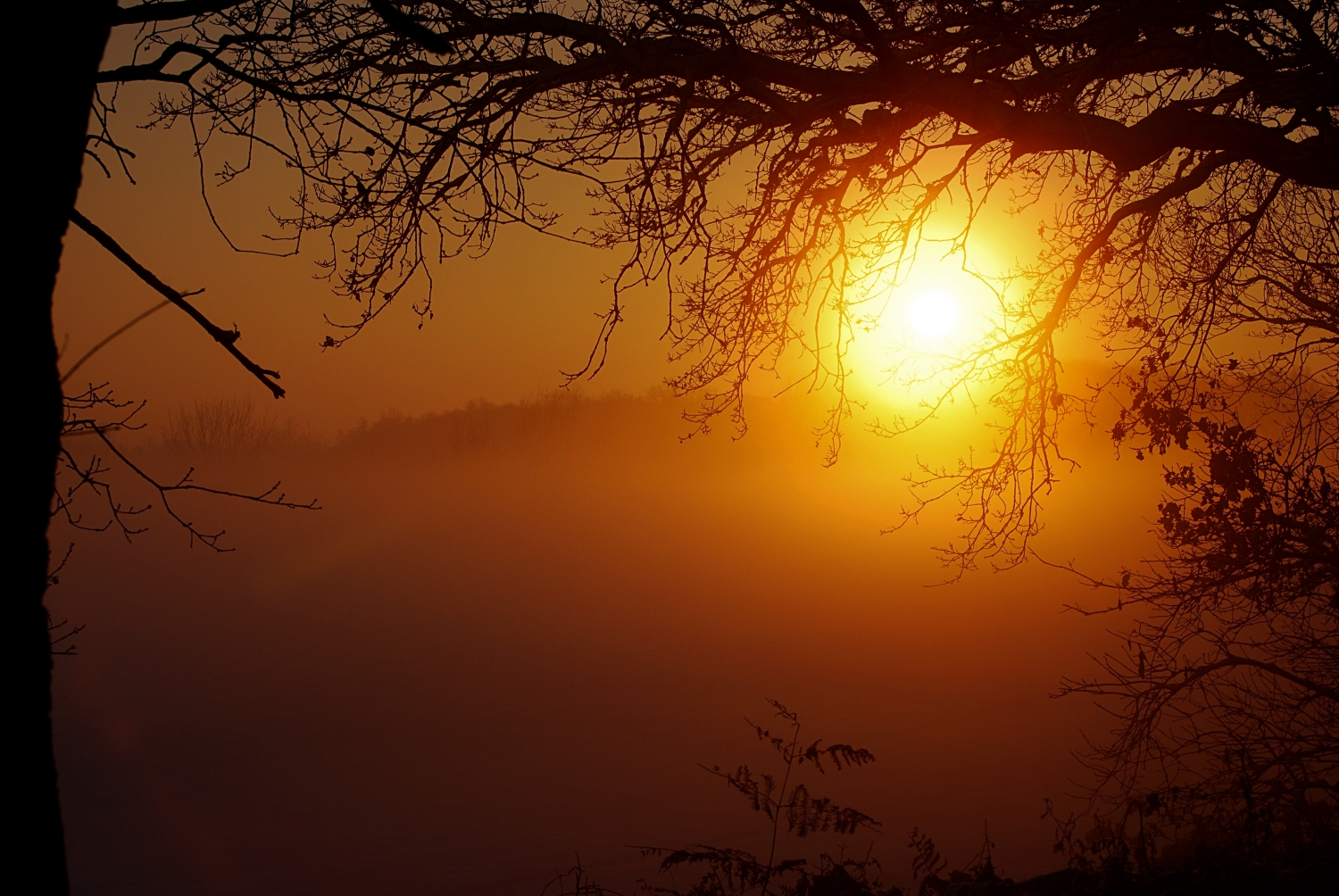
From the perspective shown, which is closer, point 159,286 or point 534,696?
point 159,286

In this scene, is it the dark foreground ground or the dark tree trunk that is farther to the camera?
the dark foreground ground

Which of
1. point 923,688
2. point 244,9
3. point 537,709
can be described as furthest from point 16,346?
point 923,688

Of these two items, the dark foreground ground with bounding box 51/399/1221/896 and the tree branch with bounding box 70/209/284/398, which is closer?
the tree branch with bounding box 70/209/284/398

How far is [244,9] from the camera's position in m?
4.38

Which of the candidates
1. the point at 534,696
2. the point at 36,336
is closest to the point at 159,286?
the point at 36,336

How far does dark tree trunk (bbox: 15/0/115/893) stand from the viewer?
1799 mm

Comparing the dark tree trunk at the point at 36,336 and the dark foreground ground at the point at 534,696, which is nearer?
the dark tree trunk at the point at 36,336

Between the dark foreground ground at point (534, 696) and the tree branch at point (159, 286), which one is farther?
the dark foreground ground at point (534, 696)

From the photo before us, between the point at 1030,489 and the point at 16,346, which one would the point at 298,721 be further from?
the point at 16,346

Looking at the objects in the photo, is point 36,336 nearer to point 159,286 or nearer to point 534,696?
point 159,286

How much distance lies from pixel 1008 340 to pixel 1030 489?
955 millimetres

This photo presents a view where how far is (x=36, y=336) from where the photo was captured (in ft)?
6.10

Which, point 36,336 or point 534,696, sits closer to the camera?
point 36,336

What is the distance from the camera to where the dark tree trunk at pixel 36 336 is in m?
1.80
